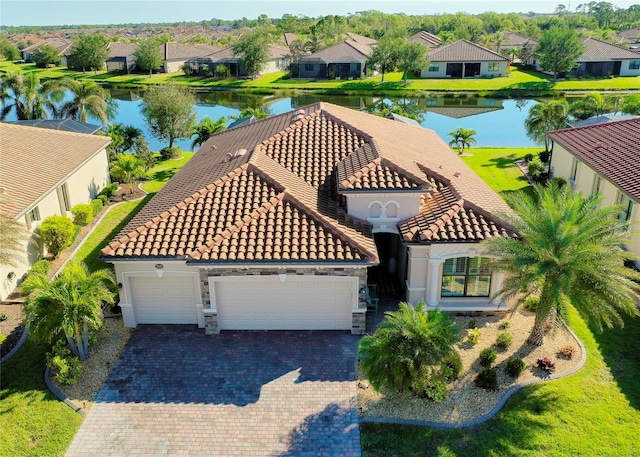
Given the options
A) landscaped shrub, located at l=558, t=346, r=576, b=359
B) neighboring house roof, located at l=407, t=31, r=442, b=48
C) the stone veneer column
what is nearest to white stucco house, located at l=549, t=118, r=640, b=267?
landscaped shrub, located at l=558, t=346, r=576, b=359

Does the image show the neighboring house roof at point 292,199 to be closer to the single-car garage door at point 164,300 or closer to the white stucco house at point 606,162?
the single-car garage door at point 164,300

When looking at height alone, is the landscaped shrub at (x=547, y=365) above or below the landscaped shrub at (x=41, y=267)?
below

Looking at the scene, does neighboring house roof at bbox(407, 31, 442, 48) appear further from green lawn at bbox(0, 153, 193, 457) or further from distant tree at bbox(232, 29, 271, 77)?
green lawn at bbox(0, 153, 193, 457)

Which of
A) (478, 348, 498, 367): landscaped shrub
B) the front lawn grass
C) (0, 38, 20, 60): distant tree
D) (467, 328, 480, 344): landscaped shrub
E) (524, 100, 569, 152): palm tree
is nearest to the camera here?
the front lawn grass

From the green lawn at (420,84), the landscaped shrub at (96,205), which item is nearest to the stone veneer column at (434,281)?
the landscaped shrub at (96,205)

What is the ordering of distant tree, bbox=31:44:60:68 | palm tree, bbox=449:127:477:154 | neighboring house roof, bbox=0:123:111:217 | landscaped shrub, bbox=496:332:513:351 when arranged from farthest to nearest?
distant tree, bbox=31:44:60:68 → palm tree, bbox=449:127:477:154 → neighboring house roof, bbox=0:123:111:217 → landscaped shrub, bbox=496:332:513:351

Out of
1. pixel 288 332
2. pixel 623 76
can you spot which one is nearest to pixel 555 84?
pixel 623 76

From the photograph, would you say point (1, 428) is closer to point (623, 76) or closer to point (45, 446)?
point (45, 446)
